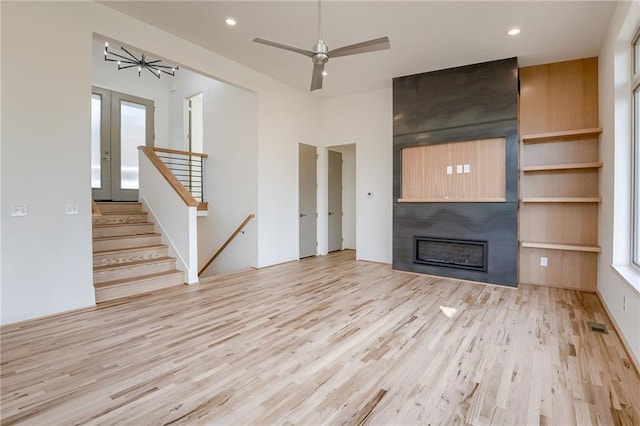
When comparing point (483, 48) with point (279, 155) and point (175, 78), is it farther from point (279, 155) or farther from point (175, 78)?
point (175, 78)

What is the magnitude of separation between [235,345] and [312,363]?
0.73m

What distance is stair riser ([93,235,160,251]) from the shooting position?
175 inches

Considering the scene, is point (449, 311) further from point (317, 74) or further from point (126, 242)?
point (126, 242)

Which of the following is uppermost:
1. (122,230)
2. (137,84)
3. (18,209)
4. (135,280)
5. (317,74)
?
(137,84)

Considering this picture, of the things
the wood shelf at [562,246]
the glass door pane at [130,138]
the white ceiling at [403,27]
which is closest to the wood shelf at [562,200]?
the wood shelf at [562,246]

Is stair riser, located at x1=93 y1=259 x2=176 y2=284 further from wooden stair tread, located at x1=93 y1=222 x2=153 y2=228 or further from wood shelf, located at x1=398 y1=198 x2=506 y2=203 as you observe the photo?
wood shelf, located at x1=398 y1=198 x2=506 y2=203

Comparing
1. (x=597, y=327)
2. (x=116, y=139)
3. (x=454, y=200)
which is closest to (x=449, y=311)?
(x=597, y=327)

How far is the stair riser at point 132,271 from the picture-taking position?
401cm

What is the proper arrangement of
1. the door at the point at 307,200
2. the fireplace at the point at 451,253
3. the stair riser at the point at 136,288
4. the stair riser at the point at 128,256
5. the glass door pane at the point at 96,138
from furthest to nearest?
the glass door pane at the point at 96,138, the door at the point at 307,200, the fireplace at the point at 451,253, the stair riser at the point at 128,256, the stair riser at the point at 136,288

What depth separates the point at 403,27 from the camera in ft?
12.7

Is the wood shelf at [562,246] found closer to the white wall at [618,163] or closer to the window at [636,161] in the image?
the white wall at [618,163]

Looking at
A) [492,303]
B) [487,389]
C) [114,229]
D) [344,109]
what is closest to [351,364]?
[487,389]

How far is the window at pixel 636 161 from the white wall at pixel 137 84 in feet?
26.8

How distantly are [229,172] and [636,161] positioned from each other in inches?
233
